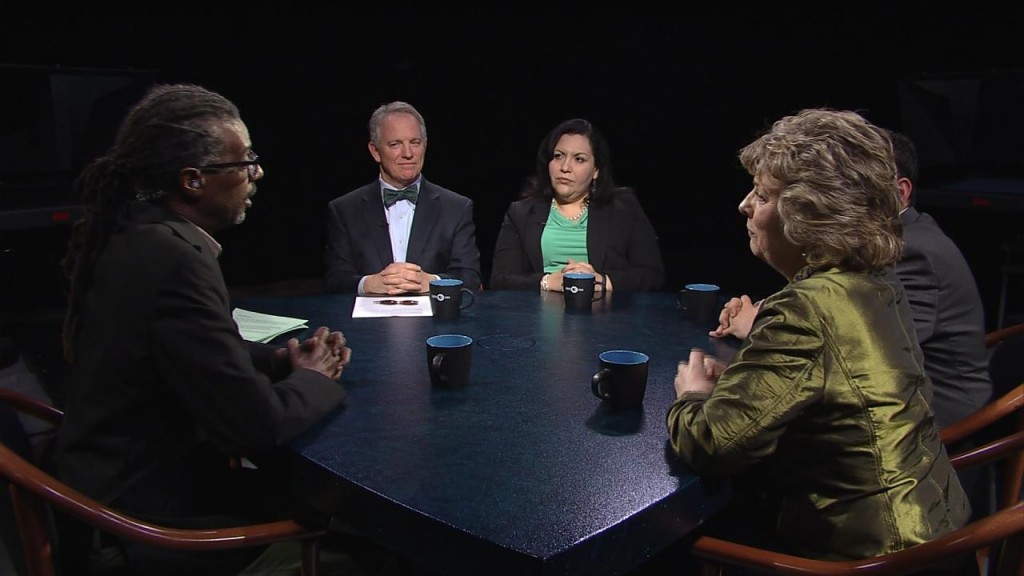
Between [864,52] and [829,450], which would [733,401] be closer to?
[829,450]

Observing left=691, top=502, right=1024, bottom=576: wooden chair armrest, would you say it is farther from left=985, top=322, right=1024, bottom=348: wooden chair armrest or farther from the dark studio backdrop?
the dark studio backdrop

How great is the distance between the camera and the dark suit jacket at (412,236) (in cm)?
325

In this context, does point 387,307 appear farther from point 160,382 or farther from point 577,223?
point 577,223


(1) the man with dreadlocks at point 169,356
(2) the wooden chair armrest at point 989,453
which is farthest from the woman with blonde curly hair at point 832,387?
(1) the man with dreadlocks at point 169,356

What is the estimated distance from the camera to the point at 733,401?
4.23ft

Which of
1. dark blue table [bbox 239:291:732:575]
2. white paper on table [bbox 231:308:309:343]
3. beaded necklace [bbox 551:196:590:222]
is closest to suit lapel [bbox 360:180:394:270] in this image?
beaded necklace [bbox 551:196:590:222]

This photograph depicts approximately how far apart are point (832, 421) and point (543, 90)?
221 inches

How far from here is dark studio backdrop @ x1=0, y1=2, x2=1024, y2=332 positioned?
17.5 ft

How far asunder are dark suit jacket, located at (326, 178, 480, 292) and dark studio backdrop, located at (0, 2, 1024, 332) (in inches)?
85.0

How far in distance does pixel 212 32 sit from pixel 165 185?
4.53 m

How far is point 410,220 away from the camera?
3402 millimetres

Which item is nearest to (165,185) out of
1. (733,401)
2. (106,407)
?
(106,407)

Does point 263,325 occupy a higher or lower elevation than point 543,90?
lower

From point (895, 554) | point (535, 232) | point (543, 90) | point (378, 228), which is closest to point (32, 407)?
point (378, 228)
